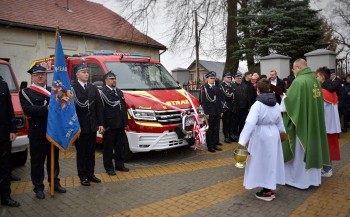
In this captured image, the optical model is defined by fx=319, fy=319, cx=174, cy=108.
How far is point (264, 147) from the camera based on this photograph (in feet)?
16.5

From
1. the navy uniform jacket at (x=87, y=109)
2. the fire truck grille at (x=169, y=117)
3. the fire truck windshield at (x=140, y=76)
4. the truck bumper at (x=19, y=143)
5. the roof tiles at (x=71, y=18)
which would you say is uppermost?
the roof tiles at (x=71, y=18)

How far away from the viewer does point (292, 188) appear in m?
5.66

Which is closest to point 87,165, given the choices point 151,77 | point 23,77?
point 151,77

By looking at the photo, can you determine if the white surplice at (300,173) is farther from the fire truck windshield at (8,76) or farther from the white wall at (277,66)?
the white wall at (277,66)

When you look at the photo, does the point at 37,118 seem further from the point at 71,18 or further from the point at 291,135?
the point at 71,18

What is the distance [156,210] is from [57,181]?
2014 mm

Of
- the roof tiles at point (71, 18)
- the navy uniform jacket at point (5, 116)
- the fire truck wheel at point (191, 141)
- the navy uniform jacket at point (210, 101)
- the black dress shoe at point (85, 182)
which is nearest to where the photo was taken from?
the navy uniform jacket at point (5, 116)

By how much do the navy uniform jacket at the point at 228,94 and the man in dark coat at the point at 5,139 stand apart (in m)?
5.87

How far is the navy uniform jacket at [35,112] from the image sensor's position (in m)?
5.11

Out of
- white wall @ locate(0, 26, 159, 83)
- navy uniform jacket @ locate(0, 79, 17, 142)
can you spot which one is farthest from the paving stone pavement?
white wall @ locate(0, 26, 159, 83)

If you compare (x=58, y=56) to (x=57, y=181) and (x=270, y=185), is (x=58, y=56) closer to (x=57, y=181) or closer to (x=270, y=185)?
(x=57, y=181)

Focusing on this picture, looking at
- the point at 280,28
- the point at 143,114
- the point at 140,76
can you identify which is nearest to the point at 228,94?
the point at 140,76

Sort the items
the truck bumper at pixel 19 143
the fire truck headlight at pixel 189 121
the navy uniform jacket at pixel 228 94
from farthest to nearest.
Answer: the navy uniform jacket at pixel 228 94 → the fire truck headlight at pixel 189 121 → the truck bumper at pixel 19 143

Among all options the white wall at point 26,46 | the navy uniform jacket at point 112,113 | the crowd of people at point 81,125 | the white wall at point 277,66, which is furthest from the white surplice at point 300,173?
the white wall at point 26,46
